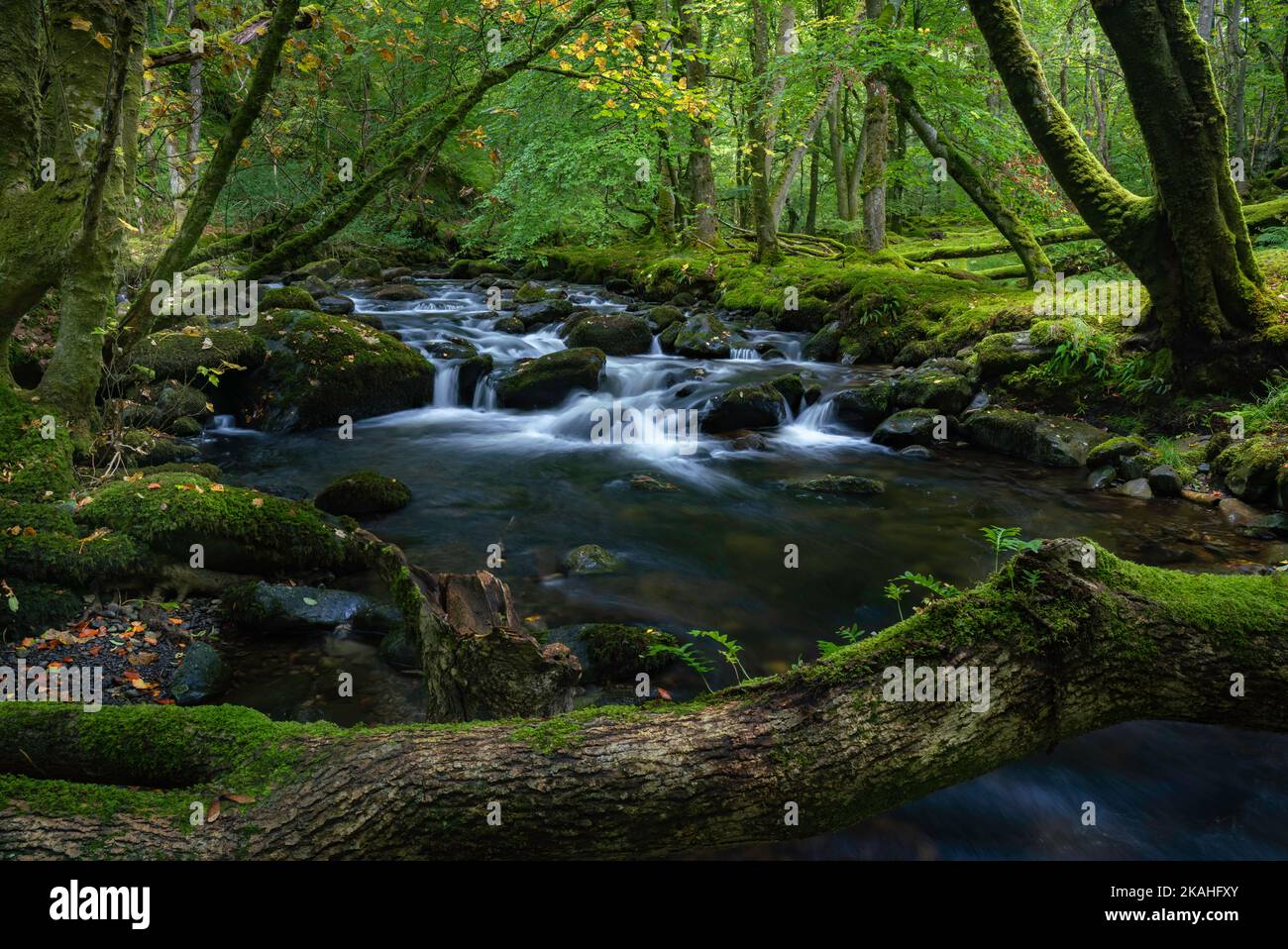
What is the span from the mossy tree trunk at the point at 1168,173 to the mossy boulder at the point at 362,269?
18.9 m

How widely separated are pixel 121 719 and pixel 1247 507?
363 inches

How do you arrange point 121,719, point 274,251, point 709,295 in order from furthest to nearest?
point 709,295 < point 274,251 < point 121,719

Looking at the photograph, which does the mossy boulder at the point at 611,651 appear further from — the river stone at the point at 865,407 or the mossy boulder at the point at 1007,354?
the mossy boulder at the point at 1007,354

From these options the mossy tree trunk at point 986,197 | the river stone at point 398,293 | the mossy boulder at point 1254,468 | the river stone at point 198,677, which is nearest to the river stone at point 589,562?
the river stone at point 198,677

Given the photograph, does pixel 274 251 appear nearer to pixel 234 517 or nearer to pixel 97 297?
pixel 97 297

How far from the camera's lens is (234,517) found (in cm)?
577

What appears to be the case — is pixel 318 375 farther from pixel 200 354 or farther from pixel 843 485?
pixel 843 485

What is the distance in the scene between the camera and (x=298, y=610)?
535 cm

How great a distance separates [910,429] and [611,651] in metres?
7.11

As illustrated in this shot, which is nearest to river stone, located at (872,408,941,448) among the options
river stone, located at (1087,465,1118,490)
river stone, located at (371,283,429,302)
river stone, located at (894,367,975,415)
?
river stone, located at (894,367,975,415)

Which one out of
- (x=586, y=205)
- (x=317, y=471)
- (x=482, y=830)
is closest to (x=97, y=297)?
(x=317, y=471)

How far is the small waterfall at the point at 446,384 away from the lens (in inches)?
511

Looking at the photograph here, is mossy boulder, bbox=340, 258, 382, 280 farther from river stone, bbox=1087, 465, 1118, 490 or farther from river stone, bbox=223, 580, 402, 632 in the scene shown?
river stone, bbox=1087, 465, 1118, 490

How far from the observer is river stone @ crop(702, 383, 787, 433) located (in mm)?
11406
